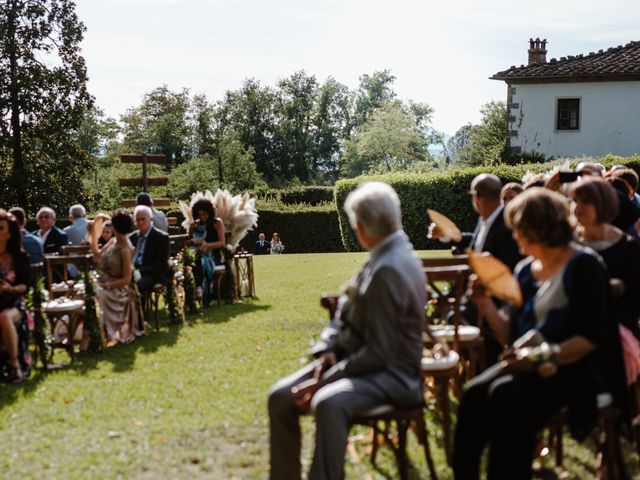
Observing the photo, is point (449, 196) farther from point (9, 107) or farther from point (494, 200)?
point (494, 200)

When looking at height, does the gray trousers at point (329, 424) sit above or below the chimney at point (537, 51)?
below

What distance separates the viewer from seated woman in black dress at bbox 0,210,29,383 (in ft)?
28.4

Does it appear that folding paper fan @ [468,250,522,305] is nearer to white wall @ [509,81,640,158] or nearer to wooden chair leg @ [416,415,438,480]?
wooden chair leg @ [416,415,438,480]

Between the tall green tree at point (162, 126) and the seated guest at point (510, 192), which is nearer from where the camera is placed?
the seated guest at point (510, 192)

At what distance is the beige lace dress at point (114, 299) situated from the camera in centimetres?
1087

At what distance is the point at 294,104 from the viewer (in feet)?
314

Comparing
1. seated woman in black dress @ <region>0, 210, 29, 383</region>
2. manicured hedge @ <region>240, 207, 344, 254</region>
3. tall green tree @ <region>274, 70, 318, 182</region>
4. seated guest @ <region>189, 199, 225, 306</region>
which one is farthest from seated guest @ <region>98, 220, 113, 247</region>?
tall green tree @ <region>274, 70, 318, 182</region>

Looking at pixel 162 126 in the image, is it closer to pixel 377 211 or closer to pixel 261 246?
pixel 261 246

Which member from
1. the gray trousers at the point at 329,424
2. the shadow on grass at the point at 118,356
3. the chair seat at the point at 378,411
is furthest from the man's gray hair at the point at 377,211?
the shadow on grass at the point at 118,356

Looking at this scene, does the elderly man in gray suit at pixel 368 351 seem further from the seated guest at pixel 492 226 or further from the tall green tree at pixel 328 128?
the tall green tree at pixel 328 128

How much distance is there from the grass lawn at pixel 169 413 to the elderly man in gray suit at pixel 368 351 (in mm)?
975

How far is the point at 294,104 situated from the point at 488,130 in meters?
29.8

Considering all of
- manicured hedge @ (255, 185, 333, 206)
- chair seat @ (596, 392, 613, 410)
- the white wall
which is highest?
the white wall

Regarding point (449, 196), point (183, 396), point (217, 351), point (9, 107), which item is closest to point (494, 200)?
point (183, 396)
